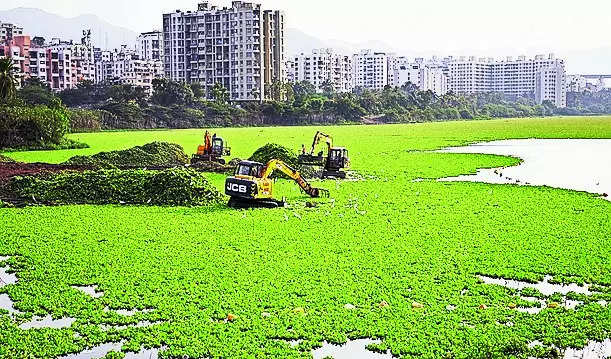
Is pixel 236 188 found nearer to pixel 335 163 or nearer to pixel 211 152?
pixel 335 163

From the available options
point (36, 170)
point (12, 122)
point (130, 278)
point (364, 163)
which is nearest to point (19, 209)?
point (36, 170)

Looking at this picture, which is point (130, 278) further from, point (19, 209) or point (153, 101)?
point (153, 101)

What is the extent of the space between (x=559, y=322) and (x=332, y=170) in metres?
20.1

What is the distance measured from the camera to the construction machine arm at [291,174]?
68.6 feet

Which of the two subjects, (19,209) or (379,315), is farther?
(19,209)

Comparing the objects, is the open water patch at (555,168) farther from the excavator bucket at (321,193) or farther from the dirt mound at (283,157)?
the excavator bucket at (321,193)

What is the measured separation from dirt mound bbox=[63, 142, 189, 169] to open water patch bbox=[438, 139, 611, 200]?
13723mm

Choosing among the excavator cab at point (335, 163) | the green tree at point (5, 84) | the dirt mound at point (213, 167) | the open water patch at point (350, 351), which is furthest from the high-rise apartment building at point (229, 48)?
→ the open water patch at point (350, 351)

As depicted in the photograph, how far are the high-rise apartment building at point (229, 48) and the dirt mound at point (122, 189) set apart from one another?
104 meters

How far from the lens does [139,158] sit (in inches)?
1326

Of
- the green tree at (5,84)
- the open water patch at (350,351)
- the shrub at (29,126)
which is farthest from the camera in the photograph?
the green tree at (5,84)

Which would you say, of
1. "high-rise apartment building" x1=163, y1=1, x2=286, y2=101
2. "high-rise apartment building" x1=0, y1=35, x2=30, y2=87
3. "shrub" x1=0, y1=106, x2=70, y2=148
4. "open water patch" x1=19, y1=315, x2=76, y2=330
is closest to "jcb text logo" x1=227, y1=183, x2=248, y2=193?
"open water patch" x1=19, y1=315, x2=76, y2=330

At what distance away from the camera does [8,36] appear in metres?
161

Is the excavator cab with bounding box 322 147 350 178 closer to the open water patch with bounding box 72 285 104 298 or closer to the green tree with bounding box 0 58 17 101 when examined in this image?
the open water patch with bounding box 72 285 104 298
